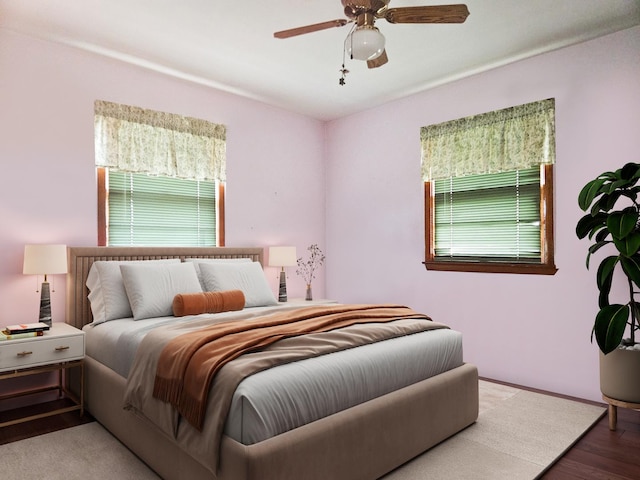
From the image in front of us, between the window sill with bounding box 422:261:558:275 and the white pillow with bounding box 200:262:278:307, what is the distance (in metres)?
1.68

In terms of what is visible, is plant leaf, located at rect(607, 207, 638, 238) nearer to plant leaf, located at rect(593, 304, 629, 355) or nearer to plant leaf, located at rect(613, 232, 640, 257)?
plant leaf, located at rect(613, 232, 640, 257)

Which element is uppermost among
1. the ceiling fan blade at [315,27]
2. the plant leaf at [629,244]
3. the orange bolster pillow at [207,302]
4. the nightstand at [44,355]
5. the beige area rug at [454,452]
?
the ceiling fan blade at [315,27]

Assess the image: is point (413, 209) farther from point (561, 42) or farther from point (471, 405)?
point (471, 405)

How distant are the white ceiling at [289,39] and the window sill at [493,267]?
1773 millimetres

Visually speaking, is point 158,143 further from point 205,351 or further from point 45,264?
point 205,351

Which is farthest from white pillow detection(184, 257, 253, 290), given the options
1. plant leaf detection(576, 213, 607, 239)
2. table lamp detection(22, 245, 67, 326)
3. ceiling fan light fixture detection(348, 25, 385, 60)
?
plant leaf detection(576, 213, 607, 239)

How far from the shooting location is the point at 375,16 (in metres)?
2.42

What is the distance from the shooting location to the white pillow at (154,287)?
3191mm

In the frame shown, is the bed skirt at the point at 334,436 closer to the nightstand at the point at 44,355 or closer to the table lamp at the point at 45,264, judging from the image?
the nightstand at the point at 44,355

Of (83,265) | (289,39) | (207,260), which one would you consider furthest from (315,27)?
(83,265)

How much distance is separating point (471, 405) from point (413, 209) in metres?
2.23

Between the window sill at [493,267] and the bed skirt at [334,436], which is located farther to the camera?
the window sill at [493,267]

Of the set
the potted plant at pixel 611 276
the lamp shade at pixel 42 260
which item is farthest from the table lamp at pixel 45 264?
the potted plant at pixel 611 276

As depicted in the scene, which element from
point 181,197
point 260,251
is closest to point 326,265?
point 260,251
